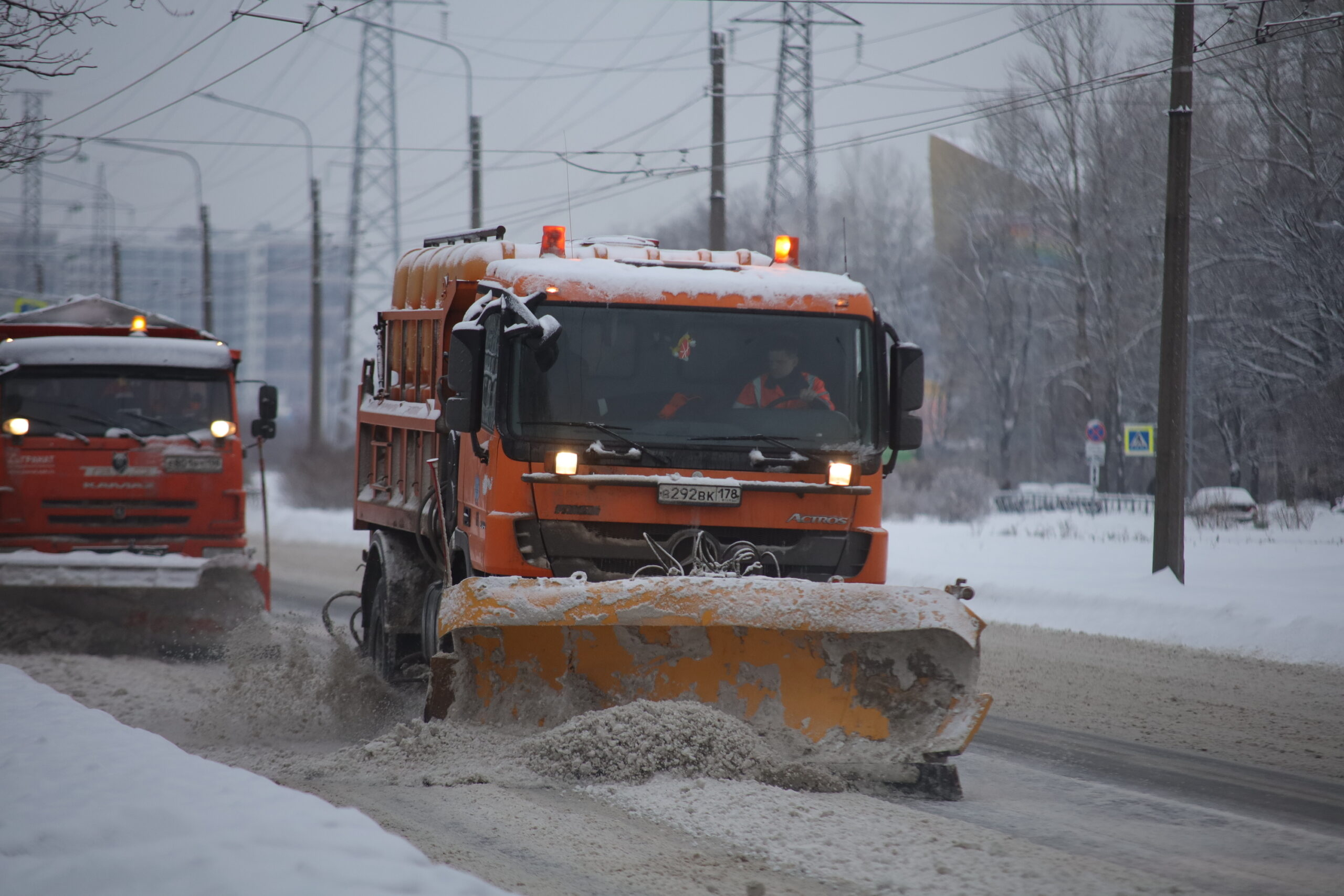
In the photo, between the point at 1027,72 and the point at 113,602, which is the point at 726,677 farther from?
the point at 1027,72

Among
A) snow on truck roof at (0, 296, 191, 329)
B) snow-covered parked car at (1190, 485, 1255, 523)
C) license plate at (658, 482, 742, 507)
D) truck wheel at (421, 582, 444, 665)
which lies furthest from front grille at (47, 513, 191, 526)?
snow-covered parked car at (1190, 485, 1255, 523)

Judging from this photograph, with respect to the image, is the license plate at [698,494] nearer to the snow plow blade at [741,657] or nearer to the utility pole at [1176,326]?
the snow plow blade at [741,657]

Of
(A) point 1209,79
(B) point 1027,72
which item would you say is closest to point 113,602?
(A) point 1209,79

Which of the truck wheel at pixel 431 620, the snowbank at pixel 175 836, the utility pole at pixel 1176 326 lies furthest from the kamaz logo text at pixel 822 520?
the utility pole at pixel 1176 326

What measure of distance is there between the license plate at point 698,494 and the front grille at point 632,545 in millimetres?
157

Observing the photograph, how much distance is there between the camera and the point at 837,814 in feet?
16.9

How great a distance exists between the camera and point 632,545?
6.38 metres

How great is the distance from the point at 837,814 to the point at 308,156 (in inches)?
1248

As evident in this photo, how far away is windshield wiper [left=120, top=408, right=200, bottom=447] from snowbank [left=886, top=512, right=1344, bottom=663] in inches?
302

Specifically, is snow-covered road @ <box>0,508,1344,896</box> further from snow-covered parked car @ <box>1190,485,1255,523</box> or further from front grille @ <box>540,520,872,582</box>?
snow-covered parked car @ <box>1190,485,1255,523</box>

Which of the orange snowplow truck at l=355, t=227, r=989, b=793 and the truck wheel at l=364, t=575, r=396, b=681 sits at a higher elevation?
the orange snowplow truck at l=355, t=227, r=989, b=793

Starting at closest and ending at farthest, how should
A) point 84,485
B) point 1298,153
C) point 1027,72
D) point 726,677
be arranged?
point 726,677 → point 84,485 → point 1298,153 → point 1027,72

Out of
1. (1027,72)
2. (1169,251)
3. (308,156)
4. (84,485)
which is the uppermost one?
(1027,72)

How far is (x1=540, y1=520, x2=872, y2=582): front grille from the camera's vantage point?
636 centimetres
